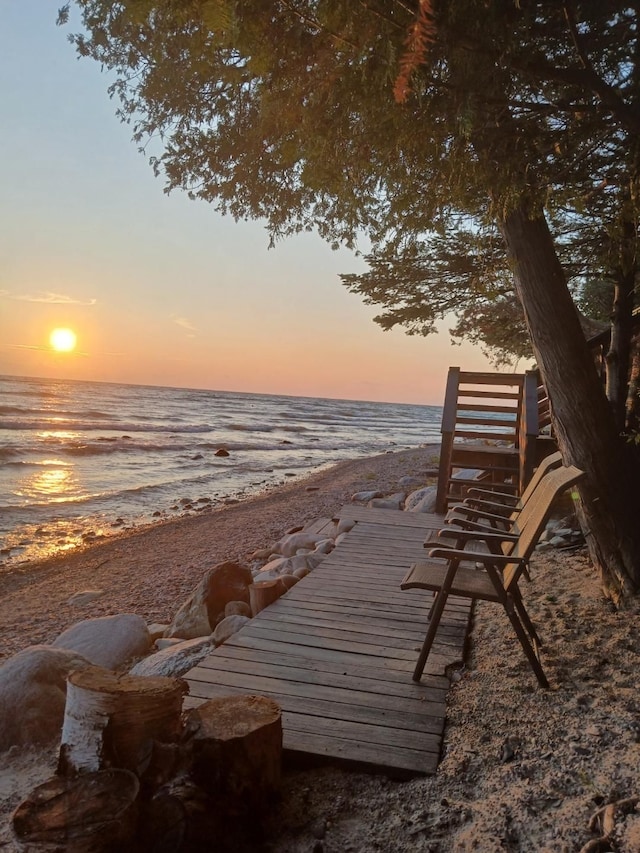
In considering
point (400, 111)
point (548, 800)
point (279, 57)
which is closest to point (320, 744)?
point (548, 800)

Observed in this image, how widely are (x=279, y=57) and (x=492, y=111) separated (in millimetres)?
1058

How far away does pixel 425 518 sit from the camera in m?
7.52

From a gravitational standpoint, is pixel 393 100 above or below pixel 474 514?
above

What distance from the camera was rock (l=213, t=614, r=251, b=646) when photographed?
411 cm

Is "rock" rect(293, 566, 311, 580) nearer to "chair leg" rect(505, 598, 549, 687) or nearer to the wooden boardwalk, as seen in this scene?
the wooden boardwalk

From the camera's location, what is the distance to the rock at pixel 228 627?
4106 millimetres

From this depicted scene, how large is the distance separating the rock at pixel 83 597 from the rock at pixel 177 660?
2.65m

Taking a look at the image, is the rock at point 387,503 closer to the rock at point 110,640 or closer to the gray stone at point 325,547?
the gray stone at point 325,547

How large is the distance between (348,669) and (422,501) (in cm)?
536

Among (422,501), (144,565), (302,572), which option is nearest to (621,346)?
(422,501)

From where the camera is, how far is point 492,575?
3.09 metres

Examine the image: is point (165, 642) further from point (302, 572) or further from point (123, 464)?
point (123, 464)

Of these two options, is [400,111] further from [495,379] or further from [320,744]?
[495,379]

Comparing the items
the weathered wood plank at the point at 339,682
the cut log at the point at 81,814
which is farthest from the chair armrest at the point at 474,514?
the cut log at the point at 81,814
